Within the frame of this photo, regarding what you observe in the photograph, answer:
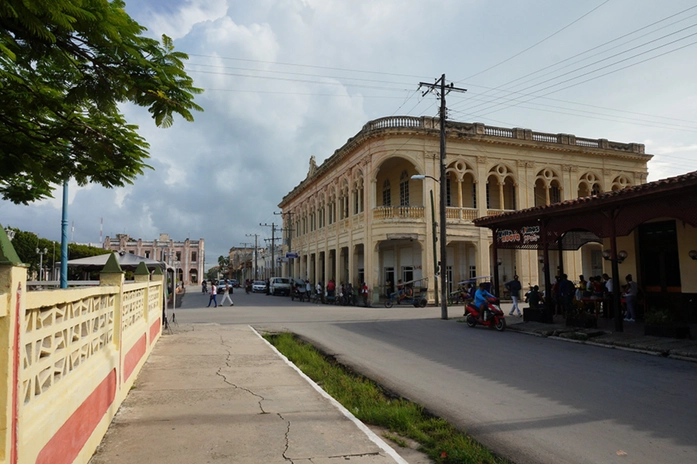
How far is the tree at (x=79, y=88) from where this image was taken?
4.80m

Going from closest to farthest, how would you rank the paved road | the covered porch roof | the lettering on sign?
the paved road → the covered porch roof → the lettering on sign

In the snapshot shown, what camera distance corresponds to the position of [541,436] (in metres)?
5.31

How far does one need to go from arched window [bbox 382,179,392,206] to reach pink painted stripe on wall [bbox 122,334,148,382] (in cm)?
2820

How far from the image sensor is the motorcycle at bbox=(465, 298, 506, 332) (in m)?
15.5

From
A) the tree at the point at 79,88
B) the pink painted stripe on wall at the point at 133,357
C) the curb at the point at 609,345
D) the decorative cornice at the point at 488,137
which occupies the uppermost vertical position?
the decorative cornice at the point at 488,137

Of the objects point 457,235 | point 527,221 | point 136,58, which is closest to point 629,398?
point 136,58

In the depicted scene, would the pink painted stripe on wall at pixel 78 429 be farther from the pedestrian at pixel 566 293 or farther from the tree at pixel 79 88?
the pedestrian at pixel 566 293

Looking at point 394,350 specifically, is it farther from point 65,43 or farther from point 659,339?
point 65,43

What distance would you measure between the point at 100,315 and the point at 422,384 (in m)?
4.98

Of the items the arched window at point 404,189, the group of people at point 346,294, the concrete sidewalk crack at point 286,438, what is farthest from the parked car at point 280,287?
the concrete sidewalk crack at point 286,438

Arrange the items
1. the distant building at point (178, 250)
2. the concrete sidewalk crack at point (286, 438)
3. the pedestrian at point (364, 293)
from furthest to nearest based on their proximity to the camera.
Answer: the distant building at point (178, 250)
the pedestrian at point (364, 293)
the concrete sidewalk crack at point (286, 438)

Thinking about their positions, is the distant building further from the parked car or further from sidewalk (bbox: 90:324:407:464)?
sidewalk (bbox: 90:324:407:464)

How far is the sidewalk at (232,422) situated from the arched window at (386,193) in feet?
90.8

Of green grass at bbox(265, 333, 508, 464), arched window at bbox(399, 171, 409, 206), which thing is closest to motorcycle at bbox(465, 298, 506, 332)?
green grass at bbox(265, 333, 508, 464)
